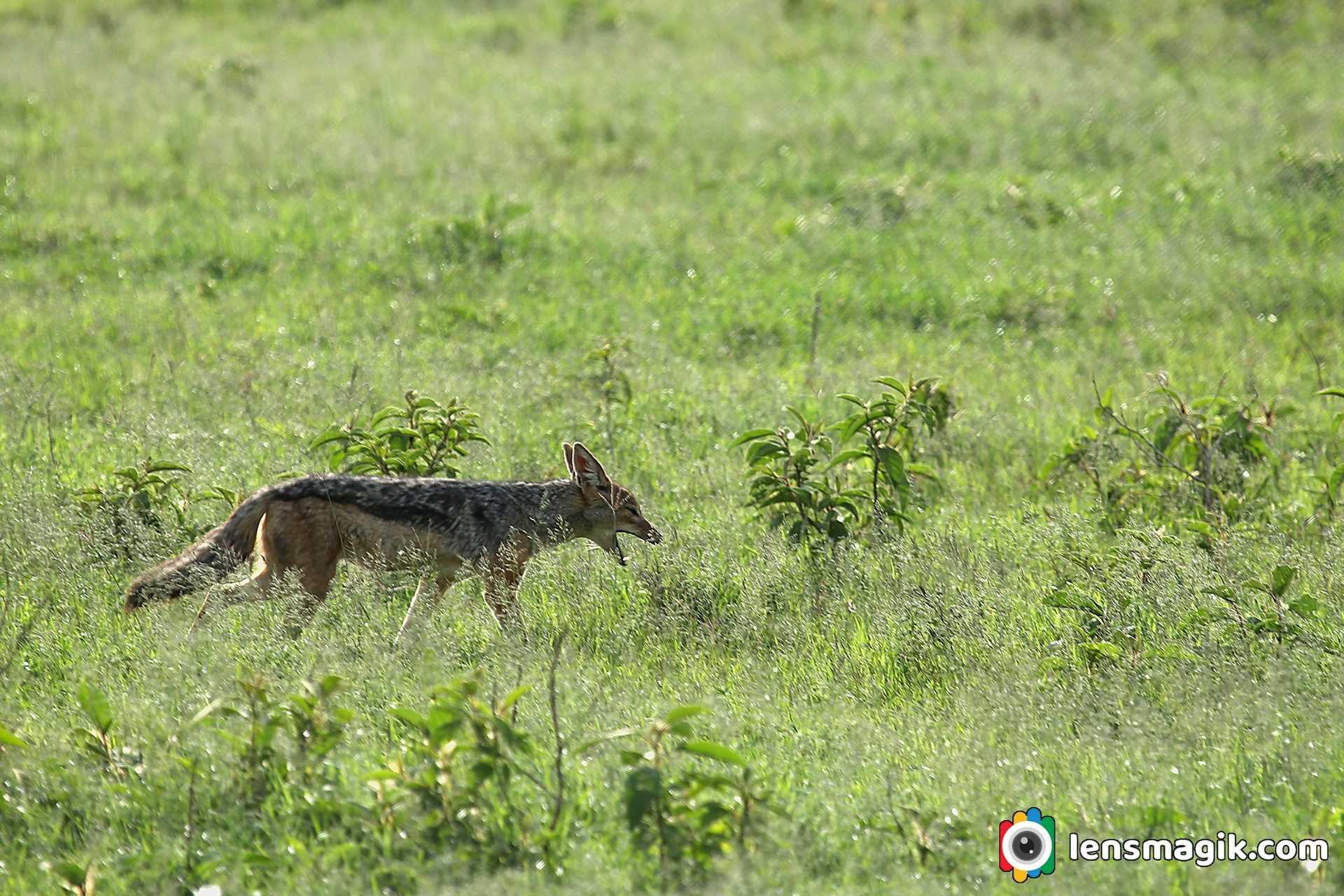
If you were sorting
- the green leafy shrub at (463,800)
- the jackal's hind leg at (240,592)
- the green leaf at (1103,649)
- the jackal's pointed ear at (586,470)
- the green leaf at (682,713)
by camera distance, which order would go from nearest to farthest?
the green leaf at (682,713)
the green leafy shrub at (463,800)
the green leaf at (1103,649)
the jackal's hind leg at (240,592)
the jackal's pointed ear at (586,470)

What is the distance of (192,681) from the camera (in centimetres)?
581

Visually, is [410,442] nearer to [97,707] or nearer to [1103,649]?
[97,707]

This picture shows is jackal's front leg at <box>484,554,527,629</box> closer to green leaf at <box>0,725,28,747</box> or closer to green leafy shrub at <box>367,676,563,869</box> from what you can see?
green leafy shrub at <box>367,676,563,869</box>

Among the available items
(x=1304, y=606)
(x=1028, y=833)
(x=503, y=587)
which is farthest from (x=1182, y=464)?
(x=1028, y=833)

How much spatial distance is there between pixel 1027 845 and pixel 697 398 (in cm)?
629

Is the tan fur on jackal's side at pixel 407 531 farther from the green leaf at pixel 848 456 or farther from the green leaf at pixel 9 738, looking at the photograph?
the green leaf at pixel 9 738

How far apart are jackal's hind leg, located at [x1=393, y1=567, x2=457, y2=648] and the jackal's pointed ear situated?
86 cm

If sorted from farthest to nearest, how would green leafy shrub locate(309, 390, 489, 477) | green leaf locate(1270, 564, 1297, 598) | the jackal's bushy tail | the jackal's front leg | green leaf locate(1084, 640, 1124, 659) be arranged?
green leafy shrub locate(309, 390, 489, 477) < the jackal's front leg < the jackal's bushy tail < green leaf locate(1270, 564, 1297, 598) < green leaf locate(1084, 640, 1124, 659)

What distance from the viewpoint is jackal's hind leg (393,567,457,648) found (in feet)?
22.4

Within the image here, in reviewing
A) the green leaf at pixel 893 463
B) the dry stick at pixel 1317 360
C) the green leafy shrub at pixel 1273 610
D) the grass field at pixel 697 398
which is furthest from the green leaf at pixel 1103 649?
the dry stick at pixel 1317 360

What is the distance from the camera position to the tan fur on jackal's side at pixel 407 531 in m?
6.79

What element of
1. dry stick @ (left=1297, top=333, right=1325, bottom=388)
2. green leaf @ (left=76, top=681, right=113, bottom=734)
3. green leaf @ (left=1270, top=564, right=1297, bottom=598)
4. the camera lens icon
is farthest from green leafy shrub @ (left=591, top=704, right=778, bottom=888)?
dry stick @ (left=1297, top=333, right=1325, bottom=388)

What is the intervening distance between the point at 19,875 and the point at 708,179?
12.7 m

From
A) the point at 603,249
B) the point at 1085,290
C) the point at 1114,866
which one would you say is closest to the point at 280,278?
the point at 603,249
